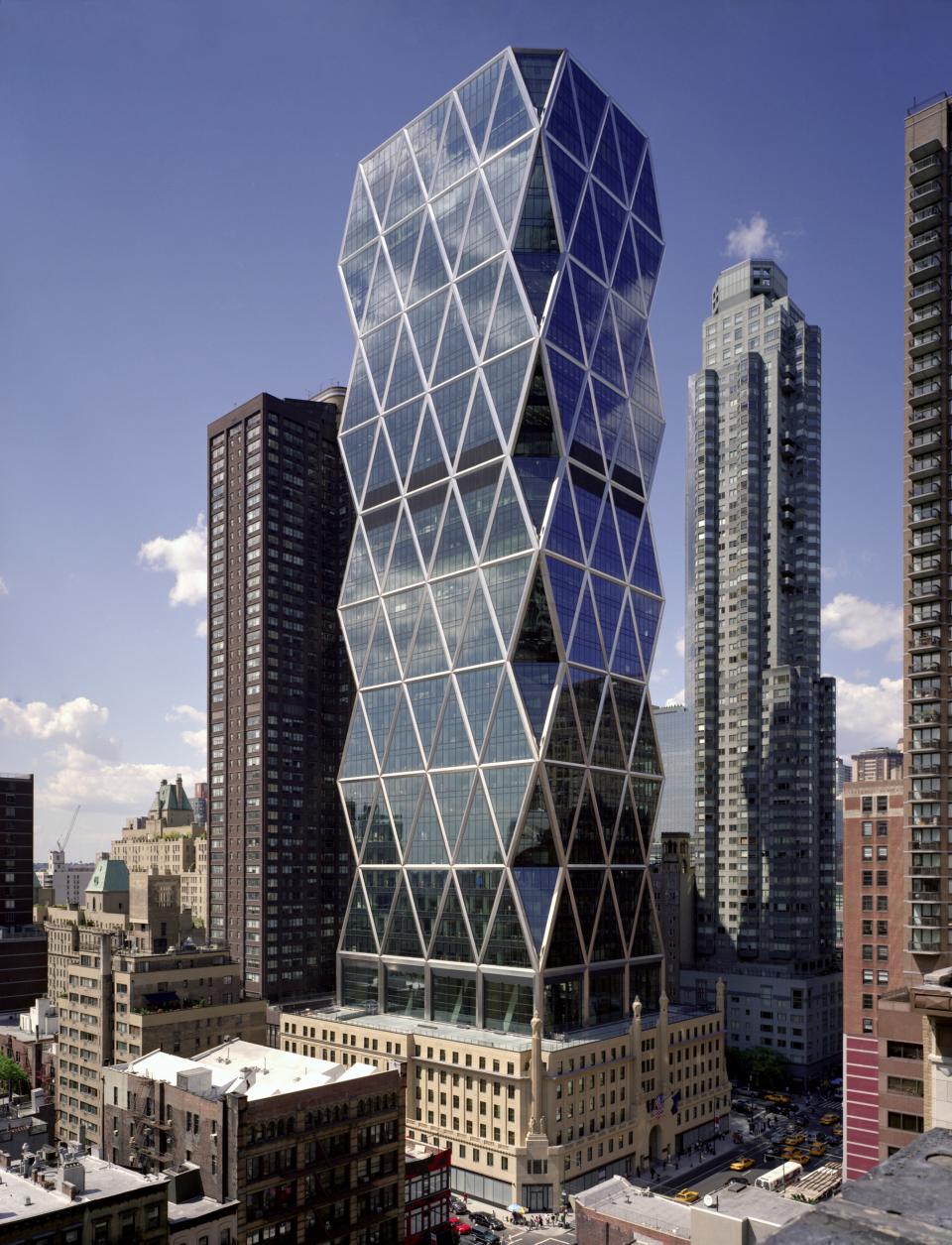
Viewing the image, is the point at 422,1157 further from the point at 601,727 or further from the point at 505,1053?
the point at 601,727

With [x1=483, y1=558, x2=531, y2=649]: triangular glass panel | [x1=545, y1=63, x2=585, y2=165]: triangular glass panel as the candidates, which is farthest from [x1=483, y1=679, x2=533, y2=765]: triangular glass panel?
[x1=545, y1=63, x2=585, y2=165]: triangular glass panel

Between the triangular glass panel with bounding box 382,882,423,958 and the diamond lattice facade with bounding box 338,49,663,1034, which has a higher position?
the diamond lattice facade with bounding box 338,49,663,1034

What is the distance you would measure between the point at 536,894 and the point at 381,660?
53539mm

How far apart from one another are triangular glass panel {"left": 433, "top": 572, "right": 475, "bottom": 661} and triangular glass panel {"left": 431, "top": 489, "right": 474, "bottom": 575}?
2169 millimetres

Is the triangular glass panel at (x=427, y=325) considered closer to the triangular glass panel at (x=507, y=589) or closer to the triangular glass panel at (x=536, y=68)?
the triangular glass panel at (x=536, y=68)

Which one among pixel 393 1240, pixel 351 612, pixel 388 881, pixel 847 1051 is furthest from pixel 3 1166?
pixel 351 612

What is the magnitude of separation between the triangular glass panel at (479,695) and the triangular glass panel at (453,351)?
53012 millimetres

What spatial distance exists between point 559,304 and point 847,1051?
11890 centimetres

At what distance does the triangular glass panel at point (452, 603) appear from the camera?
17175 centimetres

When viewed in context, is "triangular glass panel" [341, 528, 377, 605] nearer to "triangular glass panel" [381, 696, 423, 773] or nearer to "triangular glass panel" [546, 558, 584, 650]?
"triangular glass panel" [381, 696, 423, 773]

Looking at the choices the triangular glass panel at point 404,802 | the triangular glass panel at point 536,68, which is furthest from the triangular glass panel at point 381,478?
the triangular glass panel at point 536,68

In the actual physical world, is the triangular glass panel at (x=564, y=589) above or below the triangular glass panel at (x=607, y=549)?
below

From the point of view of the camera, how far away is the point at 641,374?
19612 cm

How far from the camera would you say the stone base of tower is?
5064 inches
